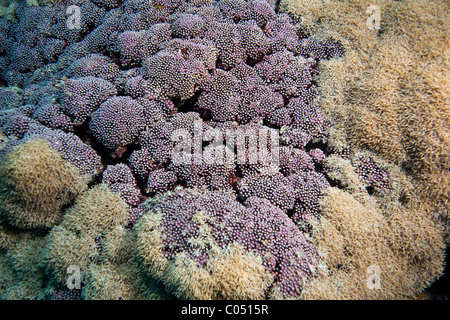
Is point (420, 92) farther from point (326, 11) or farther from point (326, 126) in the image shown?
point (326, 11)

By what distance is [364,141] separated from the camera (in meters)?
3.17

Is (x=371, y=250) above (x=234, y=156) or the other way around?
the other way around

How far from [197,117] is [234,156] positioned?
2.24 feet

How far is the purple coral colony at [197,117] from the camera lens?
2.57 meters

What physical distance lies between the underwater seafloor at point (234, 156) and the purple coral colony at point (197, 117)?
0.7 inches

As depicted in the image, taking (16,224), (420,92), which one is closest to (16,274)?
(16,224)

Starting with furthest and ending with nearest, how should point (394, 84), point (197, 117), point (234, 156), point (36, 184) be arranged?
point (394, 84)
point (197, 117)
point (234, 156)
point (36, 184)

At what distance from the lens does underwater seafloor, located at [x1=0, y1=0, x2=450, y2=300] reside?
8.30 ft

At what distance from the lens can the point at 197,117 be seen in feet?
10.3

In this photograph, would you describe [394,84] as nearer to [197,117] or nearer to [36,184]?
[197,117]

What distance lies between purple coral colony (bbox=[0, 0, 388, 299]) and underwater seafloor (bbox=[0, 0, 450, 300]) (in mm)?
19

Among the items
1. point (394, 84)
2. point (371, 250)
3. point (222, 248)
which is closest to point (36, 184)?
point (222, 248)

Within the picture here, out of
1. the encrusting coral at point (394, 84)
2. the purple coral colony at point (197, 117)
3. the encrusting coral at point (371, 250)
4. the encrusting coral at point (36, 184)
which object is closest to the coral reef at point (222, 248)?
the purple coral colony at point (197, 117)

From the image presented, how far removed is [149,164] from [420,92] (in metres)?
3.39
